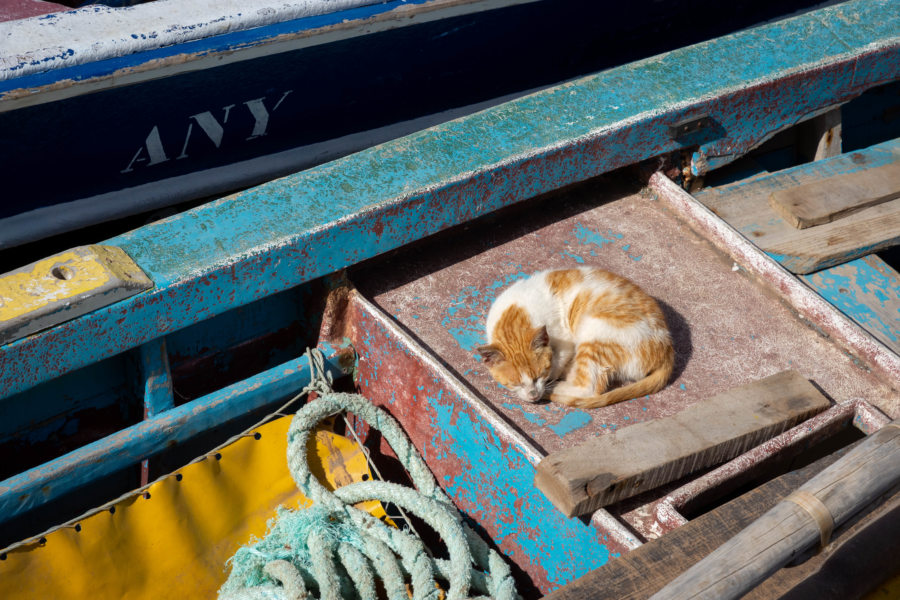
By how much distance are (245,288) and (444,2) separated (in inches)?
61.7

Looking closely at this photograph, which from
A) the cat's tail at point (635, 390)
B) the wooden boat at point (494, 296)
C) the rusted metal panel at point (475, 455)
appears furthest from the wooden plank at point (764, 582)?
the cat's tail at point (635, 390)

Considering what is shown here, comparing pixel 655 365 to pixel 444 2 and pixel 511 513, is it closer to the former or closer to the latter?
pixel 511 513

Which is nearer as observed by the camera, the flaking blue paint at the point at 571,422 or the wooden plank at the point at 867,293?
the flaking blue paint at the point at 571,422

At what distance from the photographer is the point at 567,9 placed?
141 inches

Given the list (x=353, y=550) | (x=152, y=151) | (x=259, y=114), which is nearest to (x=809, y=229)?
(x=353, y=550)

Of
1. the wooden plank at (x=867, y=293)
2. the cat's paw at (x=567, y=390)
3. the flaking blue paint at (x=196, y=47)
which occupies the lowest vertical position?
the wooden plank at (x=867, y=293)

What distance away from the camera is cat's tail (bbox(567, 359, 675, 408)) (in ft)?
7.34

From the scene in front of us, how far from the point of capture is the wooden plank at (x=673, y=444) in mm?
1888

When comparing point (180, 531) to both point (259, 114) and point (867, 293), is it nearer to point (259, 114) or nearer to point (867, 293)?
point (259, 114)

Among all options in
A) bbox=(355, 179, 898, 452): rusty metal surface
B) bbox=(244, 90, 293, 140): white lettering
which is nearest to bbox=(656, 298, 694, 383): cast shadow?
bbox=(355, 179, 898, 452): rusty metal surface

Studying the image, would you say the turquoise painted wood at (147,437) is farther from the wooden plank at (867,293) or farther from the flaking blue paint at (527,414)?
the wooden plank at (867,293)

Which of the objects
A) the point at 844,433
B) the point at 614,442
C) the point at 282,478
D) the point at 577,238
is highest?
the point at 577,238

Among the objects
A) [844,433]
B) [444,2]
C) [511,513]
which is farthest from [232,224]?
[844,433]

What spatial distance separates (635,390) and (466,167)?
0.81 metres
